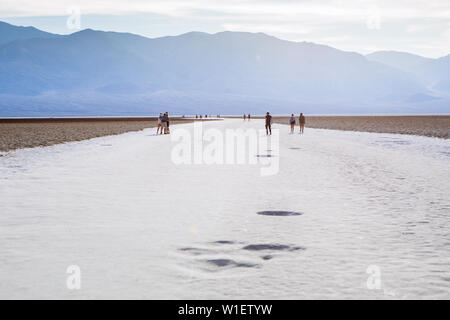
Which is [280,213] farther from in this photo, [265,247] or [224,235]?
[265,247]

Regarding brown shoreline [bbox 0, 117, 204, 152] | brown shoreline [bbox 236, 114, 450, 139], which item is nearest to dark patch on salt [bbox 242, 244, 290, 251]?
brown shoreline [bbox 0, 117, 204, 152]

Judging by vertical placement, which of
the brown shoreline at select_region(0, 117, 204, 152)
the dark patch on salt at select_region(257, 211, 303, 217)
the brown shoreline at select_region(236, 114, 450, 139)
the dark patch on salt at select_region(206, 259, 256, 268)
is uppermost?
the brown shoreline at select_region(236, 114, 450, 139)

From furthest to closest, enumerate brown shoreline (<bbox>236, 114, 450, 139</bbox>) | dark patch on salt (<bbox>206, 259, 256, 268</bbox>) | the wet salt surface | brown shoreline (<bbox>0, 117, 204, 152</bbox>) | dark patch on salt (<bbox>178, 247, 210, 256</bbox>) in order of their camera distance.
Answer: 1. brown shoreline (<bbox>236, 114, 450, 139</bbox>)
2. brown shoreline (<bbox>0, 117, 204, 152</bbox>)
3. dark patch on salt (<bbox>178, 247, 210, 256</bbox>)
4. dark patch on salt (<bbox>206, 259, 256, 268</bbox>)
5. the wet salt surface

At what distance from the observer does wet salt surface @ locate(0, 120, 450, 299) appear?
17.1 ft

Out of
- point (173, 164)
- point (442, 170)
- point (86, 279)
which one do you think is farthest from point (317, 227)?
point (173, 164)

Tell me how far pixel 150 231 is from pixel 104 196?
11.2 feet

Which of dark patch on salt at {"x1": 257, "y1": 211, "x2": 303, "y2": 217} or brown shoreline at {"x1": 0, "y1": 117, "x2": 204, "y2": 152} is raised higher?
brown shoreline at {"x1": 0, "y1": 117, "x2": 204, "y2": 152}

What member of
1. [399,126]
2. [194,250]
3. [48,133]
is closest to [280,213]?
[194,250]

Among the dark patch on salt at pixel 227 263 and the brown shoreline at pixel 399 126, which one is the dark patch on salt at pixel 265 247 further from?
the brown shoreline at pixel 399 126

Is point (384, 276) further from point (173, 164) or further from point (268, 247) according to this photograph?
point (173, 164)

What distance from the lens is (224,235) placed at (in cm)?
743

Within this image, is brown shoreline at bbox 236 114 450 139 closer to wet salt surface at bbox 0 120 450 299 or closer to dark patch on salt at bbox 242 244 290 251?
wet salt surface at bbox 0 120 450 299
